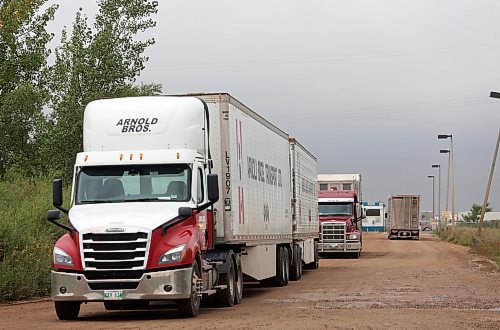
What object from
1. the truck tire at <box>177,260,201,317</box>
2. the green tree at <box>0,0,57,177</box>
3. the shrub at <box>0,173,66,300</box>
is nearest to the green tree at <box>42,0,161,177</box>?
the green tree at <box>0,0,57,177</box>

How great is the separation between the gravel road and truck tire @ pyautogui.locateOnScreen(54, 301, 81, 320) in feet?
0.61

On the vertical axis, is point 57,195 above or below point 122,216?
above

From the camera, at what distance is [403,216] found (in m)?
78.8

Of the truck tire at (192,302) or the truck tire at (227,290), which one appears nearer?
the truck tire at (192,302)

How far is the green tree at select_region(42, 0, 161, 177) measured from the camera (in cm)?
4359

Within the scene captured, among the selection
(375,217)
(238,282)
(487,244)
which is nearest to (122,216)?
(238,282)

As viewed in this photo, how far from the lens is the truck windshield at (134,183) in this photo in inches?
684

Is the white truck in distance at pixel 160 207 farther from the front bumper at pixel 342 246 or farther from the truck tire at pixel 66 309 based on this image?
the front bumper at pixel 342 246

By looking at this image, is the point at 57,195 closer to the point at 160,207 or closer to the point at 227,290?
the point at 160,207

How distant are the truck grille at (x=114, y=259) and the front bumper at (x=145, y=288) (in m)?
0.08

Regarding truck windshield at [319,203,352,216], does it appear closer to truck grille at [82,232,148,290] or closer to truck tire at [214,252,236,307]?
truck tire at [214,252,236,307]

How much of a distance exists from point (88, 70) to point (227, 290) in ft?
86.6

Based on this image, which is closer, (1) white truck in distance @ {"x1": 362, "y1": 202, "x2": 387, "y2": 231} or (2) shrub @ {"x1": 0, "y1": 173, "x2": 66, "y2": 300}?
(2) shrub @ {"x1": 0, "y1": 173, "x2": 66, "y2": 300}

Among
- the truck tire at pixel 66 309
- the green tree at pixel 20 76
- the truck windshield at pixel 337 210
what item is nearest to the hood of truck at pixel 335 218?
the truck windshield at pixel 337 210
